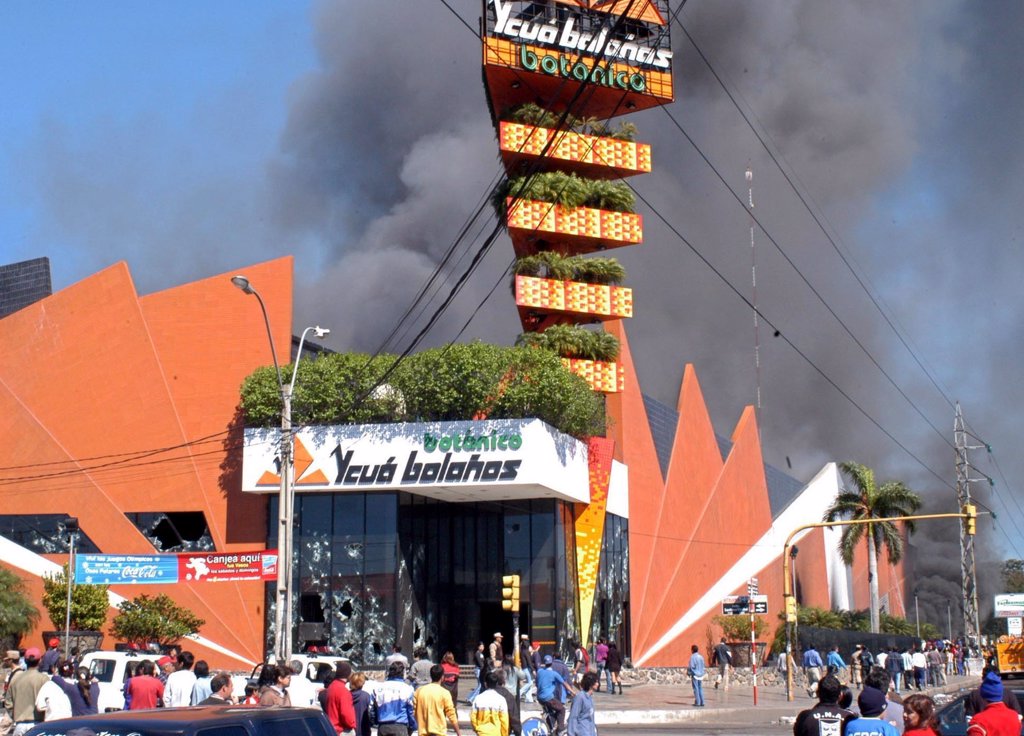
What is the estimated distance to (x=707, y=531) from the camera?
53.6 meters

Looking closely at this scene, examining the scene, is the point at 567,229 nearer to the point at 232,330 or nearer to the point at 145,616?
the point at 232,330

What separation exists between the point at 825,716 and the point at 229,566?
2552 cm

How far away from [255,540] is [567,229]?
1650cm

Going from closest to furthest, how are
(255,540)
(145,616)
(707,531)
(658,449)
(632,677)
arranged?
(145,616) → (255,540) → (632,677) → (658,449) → (707,531)

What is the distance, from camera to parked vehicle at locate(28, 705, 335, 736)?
8508mm

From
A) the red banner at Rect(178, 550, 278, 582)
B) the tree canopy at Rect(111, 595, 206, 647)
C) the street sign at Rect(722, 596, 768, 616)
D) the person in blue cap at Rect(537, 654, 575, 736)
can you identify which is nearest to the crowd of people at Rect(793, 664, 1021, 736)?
the person in blue cap at Rect(537, 654, 575, 736)

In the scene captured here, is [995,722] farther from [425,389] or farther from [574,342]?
[574,342]

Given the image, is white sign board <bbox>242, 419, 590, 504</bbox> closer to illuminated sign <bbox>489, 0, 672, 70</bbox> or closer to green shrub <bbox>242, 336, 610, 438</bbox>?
green shrub <bbox>242, 336, 610, 438</bbox>

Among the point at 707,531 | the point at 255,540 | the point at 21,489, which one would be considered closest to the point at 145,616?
the point at 255,540

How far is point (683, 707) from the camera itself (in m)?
33.2

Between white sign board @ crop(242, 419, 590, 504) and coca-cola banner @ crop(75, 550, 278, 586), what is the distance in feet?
18.8

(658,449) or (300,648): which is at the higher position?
(658,449)

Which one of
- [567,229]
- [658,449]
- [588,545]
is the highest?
[567,229]

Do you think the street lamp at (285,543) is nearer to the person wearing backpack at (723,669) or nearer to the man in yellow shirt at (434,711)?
the man in yellow shirt at (434,711)
